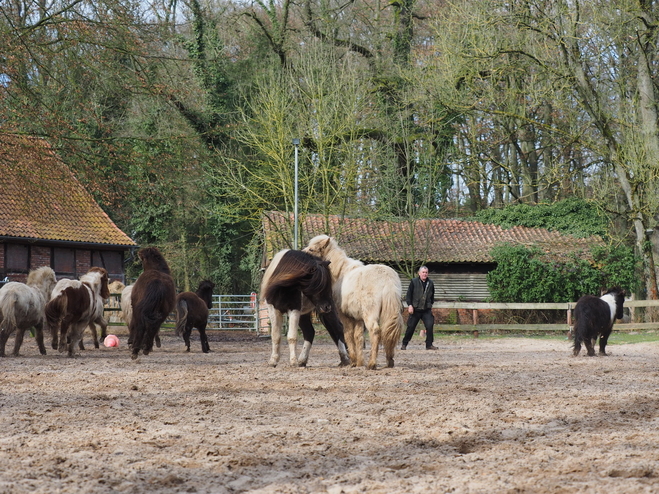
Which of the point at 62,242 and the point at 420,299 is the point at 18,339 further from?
the point at 62,242

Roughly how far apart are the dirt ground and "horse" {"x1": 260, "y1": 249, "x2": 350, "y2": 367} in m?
1.20

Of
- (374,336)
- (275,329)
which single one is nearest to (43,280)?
(275,329)

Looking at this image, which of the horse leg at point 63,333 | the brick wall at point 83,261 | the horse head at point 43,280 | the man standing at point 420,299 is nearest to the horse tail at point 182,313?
the horse head at point 43,280

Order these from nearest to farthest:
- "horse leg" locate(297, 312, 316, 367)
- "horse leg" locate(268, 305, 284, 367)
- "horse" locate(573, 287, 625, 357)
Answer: "horse leg" locate(268, 305, 284, 367) → "horse leg" locate(297, 312, 316, 367) → "horse" locate(573, 287, 625, 357)

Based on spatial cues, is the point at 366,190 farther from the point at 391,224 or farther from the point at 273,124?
the point at 273,124

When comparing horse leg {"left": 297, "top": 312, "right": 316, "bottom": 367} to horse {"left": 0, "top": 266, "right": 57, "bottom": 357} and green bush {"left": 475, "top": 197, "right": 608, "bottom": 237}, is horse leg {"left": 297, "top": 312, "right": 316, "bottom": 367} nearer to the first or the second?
horse {"left": 0, "top": 266, "right": 57, "bottom": 357}

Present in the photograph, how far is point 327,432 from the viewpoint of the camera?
653 centimetres

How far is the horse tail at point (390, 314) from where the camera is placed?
454 inches

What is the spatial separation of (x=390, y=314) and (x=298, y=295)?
4.95ft

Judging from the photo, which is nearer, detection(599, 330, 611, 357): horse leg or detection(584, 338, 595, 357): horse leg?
detection(584, 338, 595, 357): horse leg

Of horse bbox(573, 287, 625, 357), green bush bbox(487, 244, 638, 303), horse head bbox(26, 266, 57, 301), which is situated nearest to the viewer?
horse bbox(573, 287, 625, 357)

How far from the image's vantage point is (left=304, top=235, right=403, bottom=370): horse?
1158 cm

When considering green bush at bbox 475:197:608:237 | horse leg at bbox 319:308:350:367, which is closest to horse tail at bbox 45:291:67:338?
horse leg at bbox 319:308:350:367

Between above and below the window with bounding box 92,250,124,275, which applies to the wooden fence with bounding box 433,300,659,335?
below
